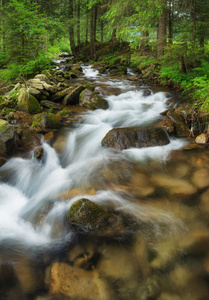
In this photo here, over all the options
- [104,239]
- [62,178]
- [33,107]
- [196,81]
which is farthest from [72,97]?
[104,239]

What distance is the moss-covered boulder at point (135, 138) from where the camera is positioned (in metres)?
5.52

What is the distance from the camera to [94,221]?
3.14 meters

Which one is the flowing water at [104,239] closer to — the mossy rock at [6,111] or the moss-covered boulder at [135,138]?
the moss-covered boulder at [135,138]

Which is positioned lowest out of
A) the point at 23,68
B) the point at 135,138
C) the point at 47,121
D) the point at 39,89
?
the point at 135,138

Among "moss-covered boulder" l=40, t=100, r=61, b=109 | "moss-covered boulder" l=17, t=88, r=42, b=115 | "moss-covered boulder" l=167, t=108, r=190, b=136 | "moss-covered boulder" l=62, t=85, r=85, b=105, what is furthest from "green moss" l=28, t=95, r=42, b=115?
"moss-covered boulder" l=167, t=108, r=190, b=136

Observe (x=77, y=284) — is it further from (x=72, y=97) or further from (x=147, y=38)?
(x=147, y=38)

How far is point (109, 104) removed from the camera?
8625 mm

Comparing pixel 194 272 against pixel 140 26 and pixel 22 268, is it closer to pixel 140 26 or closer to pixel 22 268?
pixel 22 268

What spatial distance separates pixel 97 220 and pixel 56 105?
20.5 feet

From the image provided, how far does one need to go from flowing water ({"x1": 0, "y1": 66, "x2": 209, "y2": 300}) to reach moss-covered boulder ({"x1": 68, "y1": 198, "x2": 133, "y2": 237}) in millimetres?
149

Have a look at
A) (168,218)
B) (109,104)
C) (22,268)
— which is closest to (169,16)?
(109,104)

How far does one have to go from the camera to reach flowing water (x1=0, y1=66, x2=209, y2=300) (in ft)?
8.04

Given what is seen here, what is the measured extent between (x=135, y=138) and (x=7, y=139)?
348 centimetres

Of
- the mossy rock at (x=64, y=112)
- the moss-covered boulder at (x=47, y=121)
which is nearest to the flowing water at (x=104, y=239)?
the moss-covered boulder at (x=47, y=121)
